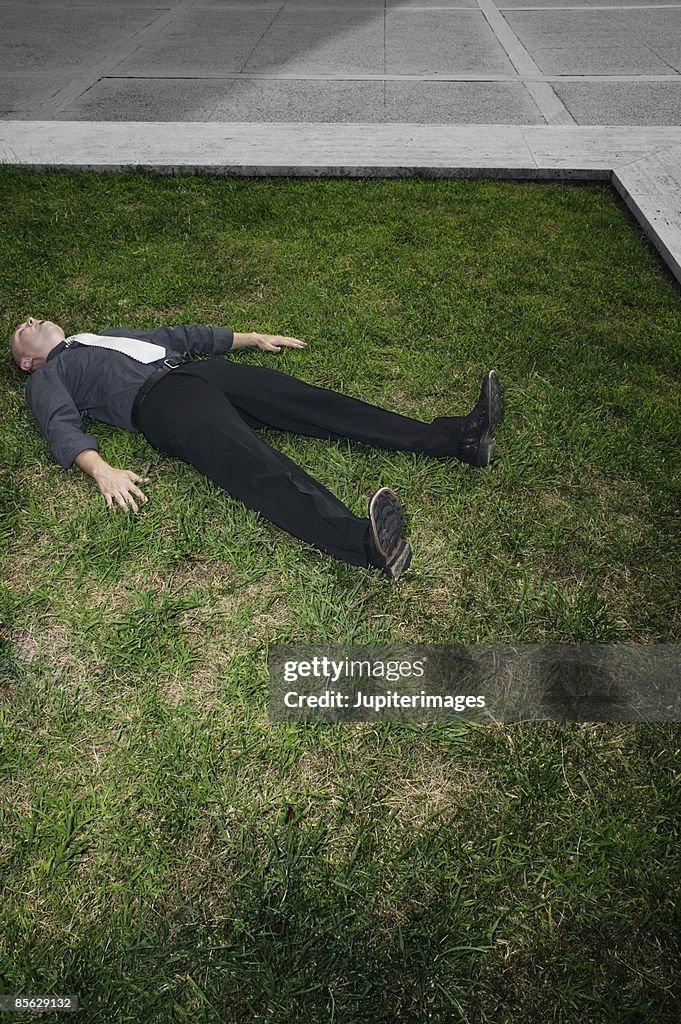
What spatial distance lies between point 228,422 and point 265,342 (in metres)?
1.07

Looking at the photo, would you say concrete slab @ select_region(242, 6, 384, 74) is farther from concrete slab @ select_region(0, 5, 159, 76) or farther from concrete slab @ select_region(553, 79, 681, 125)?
concrete slab @ select_region(553, 79, 681, 125)

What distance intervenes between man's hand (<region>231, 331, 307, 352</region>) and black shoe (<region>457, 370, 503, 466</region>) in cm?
129

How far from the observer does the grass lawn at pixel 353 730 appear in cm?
189

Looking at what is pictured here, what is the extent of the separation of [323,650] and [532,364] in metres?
2.31

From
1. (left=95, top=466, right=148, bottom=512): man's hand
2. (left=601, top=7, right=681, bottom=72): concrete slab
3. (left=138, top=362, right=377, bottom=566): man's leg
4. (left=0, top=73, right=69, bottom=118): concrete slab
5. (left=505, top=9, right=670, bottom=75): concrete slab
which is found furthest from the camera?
(left=601, top=7, right=681, bottom=72): concrete slab

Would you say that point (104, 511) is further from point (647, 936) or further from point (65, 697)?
point (647, 936)

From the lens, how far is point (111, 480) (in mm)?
3090

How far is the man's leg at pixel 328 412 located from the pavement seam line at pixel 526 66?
5940mm

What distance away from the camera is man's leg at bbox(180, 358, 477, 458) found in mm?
3297

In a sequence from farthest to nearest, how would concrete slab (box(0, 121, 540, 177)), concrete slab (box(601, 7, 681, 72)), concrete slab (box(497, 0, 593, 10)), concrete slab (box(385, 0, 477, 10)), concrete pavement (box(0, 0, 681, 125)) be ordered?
concrete slab (box(385, 0, 477, 10)) → concrete slab (box(497, 0, 593, 10)) → concrete slab (box(601, 7, 681, 72)) → concrete pavement (box(0, 0, 681, 125)) → concrete slab (box(0, 121, 540, 177))

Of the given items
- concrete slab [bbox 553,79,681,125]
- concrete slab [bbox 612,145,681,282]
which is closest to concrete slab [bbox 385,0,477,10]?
concrete slab [bbox 553,79,681,125]

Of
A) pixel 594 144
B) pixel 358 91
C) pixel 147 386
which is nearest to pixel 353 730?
pixel 147 386

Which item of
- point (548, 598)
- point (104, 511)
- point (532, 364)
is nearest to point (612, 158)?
point (532, 364)

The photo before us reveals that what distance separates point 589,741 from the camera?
2340mm
